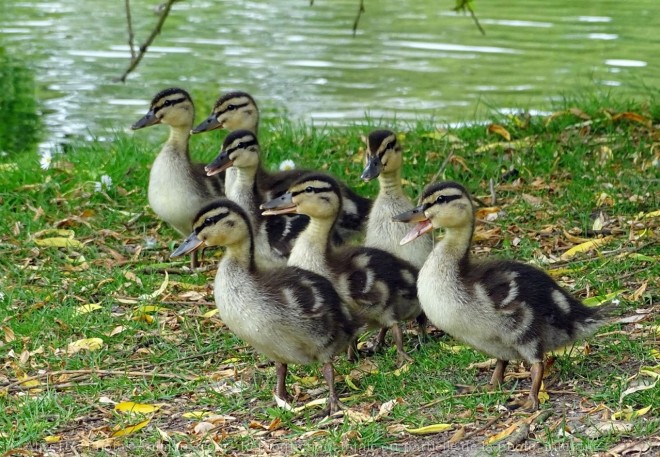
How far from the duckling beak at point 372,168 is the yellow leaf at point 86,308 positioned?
5.69 feet

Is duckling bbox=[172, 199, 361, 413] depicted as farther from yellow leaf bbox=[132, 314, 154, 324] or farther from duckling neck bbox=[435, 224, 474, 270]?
yellow leaf bbox=[132, 314, 154, 324]

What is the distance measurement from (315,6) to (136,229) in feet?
32.6

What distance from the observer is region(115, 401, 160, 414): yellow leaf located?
547 cm

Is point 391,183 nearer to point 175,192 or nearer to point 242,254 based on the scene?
point 242,254

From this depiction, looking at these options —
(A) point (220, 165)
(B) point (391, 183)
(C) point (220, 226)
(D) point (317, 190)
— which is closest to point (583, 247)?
(B) point (391, 183)

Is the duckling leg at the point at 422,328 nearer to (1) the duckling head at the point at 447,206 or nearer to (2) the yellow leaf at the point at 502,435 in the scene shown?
(1) the duckling head at the point at 447,206

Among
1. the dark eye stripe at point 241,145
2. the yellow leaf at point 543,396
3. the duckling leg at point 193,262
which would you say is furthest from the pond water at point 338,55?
the yellow leaf at point 543,396

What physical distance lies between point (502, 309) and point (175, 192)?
308 cm

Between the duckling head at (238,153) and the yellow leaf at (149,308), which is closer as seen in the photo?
the yellow leaf at (149,308)

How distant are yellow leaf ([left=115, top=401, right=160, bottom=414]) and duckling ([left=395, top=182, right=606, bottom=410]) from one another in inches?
53.8

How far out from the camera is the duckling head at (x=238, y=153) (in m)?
7.24

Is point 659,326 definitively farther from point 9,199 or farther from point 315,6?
point 315,6

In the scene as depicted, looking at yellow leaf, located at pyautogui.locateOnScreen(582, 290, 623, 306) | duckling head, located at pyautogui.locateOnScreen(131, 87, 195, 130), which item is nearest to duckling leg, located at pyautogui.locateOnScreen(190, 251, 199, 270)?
duckling head, located at pyautogui.locateOnScreen(131, 87, 195, 130)

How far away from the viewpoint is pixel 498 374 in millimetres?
5406
